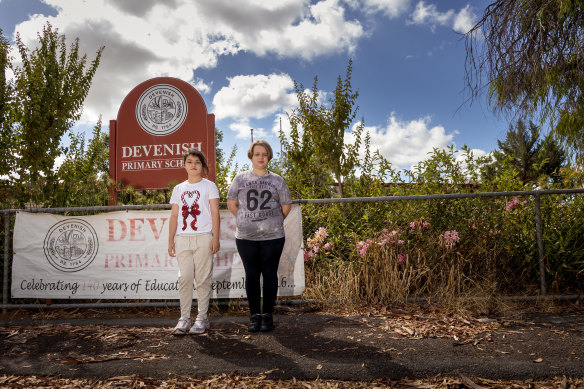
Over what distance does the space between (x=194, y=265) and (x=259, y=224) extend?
33.6 inches

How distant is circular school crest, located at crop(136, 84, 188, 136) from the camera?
7.02m

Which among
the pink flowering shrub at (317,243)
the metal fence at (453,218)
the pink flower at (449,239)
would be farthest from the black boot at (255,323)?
the pink flower at (449,239)

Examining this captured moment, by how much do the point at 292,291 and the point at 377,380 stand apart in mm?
2298

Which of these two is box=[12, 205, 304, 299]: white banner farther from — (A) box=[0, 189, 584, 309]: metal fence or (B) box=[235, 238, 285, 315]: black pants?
(B) box=[235, 238, 285, 315]: black pants

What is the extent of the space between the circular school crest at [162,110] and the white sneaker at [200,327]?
391cm

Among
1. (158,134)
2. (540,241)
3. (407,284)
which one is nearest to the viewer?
(407,284)

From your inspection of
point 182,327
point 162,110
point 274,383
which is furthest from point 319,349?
point 162,110

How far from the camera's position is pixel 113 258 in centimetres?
550

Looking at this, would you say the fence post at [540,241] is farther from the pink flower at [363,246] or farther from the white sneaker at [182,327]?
the white sneaker at [182,327]

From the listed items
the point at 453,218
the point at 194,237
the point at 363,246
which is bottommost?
the point at 363,246

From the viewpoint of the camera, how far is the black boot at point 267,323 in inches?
163

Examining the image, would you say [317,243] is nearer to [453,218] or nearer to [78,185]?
[453,218]

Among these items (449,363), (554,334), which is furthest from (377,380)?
(554,334)

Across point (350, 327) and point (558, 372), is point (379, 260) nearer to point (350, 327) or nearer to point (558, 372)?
point (350, 327)
